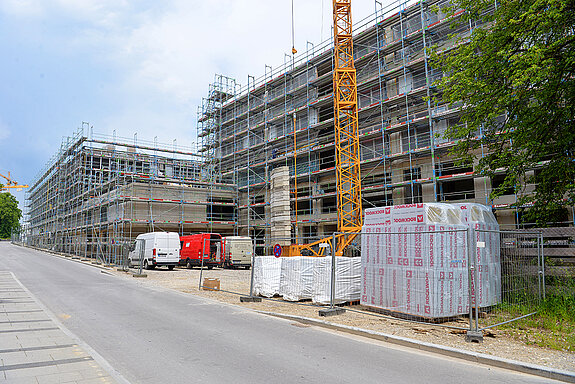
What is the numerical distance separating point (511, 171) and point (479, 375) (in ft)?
25.4

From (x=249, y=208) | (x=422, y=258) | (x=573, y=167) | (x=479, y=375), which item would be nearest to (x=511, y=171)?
(x=573, y=167)

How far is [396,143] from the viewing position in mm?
25875

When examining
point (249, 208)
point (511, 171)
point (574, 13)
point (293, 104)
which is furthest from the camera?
point (249, 208)

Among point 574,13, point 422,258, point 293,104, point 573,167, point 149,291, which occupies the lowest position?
point 149,291

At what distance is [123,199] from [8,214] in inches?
3023

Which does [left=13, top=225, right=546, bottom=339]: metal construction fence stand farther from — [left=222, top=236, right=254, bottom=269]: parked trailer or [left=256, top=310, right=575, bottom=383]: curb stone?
[left=222, top=236, right=254, bottom=269]: parked trailer

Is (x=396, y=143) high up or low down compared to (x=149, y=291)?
up

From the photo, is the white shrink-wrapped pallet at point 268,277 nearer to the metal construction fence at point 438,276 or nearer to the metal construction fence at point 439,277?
the metal construction fence at point 438,276

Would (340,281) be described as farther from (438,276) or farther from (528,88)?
(528,88)

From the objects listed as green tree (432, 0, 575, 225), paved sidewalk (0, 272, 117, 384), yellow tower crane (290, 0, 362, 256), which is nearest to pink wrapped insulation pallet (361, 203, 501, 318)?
green tree (432, 0, 575, 225)

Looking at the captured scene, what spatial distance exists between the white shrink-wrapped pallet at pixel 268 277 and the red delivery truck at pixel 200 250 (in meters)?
13.6

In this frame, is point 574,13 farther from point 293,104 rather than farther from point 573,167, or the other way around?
point 293,104

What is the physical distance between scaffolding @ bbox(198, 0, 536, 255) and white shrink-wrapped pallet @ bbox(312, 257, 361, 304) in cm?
895

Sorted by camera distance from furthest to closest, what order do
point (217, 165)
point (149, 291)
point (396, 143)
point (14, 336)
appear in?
point (217, 165) < point (396, 143) < point (149, 291) < point (14, 336)
